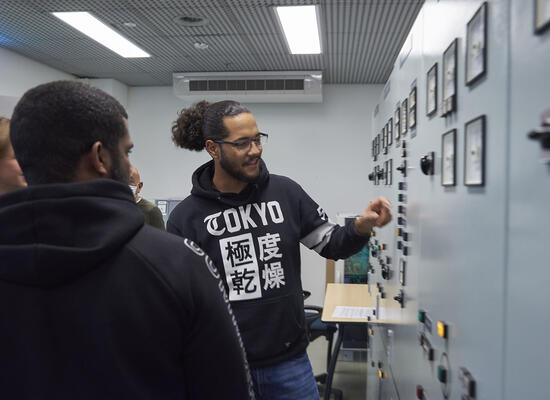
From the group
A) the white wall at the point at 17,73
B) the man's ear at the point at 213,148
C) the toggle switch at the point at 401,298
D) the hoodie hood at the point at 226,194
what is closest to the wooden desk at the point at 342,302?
the toggle switch at the point at 401,298

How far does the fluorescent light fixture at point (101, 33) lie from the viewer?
12.3 ft

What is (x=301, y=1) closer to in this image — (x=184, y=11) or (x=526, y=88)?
(x=184, y=11)

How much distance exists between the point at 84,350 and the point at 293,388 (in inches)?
36.8

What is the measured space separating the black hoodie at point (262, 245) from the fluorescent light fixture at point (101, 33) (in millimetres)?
2821

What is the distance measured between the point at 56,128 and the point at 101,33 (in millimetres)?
3852

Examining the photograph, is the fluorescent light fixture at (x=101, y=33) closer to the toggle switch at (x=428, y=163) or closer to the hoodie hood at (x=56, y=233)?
the toggle switch at (x=428, y=163)

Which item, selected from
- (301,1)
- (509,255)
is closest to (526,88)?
(509,255)

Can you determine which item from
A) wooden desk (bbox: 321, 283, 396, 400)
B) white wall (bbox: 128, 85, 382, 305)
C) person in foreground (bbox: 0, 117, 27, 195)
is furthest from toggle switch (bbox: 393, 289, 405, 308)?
white wall (bbox: 128, 85, 382, 305)

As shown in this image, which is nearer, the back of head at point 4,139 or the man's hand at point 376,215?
the back of head at point 4,139

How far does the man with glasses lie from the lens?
1533mm

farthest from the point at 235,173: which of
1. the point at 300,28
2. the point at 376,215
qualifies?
the point at 300,28

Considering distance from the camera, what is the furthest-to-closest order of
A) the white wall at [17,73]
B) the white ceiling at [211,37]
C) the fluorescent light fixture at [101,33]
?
the white wall at [17,73] < the fluorescent light fixture at [101,33] < the white ceiling at [211,37]

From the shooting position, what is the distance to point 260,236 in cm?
160

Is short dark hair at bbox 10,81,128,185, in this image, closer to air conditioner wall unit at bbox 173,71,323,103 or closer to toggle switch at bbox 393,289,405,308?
toggle switch at bbox 393,289,405,308
